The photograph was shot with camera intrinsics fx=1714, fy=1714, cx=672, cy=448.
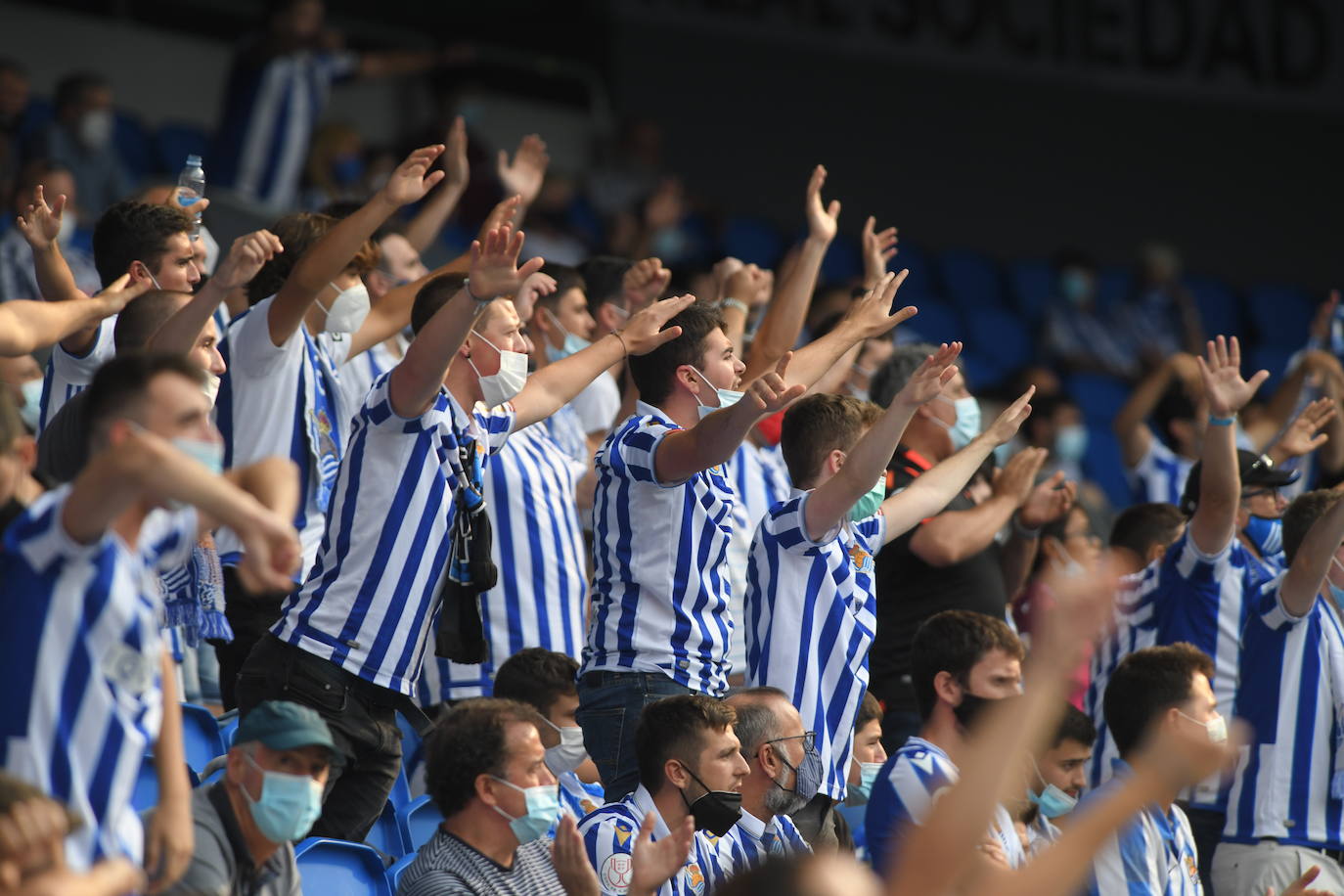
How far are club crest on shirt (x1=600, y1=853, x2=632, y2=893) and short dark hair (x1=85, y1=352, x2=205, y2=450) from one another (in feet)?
6.29

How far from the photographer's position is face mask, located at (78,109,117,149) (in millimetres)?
9352

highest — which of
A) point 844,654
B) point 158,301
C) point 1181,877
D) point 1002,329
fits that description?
point 158,301

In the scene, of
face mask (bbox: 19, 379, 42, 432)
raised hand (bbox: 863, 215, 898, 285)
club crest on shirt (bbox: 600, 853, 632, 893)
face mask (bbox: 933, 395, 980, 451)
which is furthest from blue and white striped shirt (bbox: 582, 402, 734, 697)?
face mask (bbox: 19, 379, 42, 432)

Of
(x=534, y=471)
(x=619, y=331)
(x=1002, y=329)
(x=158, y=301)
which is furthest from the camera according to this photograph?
(x=1002, y=329)

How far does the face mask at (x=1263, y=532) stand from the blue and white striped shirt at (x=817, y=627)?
2325 mm

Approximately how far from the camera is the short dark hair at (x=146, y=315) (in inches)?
180

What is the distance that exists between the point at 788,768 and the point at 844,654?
0.43 meters

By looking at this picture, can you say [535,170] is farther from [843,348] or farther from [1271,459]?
[1271,459]

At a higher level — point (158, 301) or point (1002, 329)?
point (158, 301)

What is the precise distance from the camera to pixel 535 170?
Result: 7035mm

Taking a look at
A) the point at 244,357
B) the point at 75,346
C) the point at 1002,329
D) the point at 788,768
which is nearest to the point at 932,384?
the point at 788,768

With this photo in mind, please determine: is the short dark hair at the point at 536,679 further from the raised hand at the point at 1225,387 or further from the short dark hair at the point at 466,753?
the raised hand at the point at 1225,387

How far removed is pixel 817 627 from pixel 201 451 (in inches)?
95.3

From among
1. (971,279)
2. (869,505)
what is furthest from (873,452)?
(971,279)
